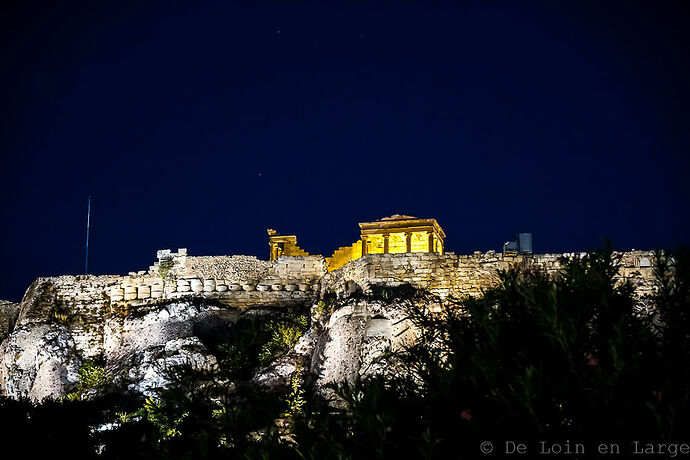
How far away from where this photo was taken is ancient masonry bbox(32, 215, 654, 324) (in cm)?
2038

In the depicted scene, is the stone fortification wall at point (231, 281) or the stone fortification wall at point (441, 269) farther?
the stone fortification wall at point (231, 281)

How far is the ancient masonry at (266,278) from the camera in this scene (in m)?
20.4

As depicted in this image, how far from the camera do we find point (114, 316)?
24.5 metres

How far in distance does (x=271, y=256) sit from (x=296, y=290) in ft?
30.9

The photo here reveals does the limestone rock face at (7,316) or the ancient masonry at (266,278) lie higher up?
the ancient masonry at (266,278)

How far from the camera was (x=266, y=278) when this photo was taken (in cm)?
2428

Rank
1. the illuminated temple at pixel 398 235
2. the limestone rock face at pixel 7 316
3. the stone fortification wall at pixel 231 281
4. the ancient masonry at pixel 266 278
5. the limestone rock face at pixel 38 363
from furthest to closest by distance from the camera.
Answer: the illuminated temple at pixel 398 235 → the limestone rock face at pixel 7 316 → the stone fortification wall at pixel 231 281 → the limestone rock face at pixel 38 363 → the ancient masonry at pixel 266 278

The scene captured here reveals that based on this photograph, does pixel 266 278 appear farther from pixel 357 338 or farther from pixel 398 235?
pixel 398 235

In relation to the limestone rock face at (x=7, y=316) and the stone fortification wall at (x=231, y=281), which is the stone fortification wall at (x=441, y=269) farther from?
the limestone rock face at (x=7, y=316)

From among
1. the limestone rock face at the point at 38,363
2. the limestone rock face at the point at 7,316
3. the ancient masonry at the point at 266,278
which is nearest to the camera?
the ancient masonry at the point at 266,278

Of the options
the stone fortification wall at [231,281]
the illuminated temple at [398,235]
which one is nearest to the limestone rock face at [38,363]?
the stone fortification wall at [231,281]

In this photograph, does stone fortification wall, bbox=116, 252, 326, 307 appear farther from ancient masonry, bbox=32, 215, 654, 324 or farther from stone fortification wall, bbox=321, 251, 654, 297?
stone fortification wall, bbox=321, 251, 654, 297

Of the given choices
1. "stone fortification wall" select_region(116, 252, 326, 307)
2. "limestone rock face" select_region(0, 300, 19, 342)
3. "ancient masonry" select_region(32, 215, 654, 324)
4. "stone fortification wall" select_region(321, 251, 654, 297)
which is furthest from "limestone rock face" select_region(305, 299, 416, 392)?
"limestone rock face" select_region(0, 300, 19, 342)

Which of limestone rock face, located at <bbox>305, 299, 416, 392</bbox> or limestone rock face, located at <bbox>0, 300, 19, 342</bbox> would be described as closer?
limestone rock face, located at <bbox>305, 299, 416, 392</bbox>
